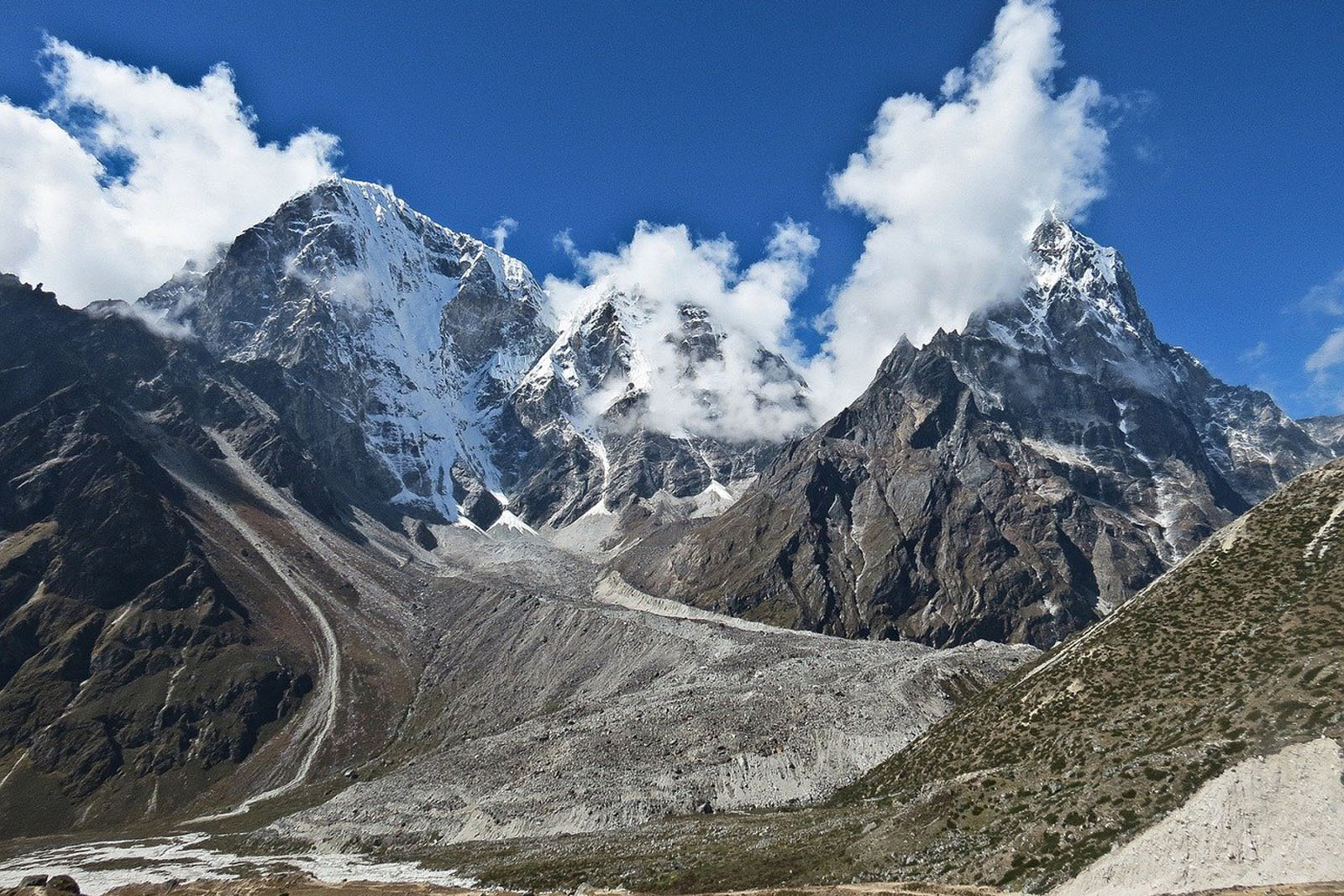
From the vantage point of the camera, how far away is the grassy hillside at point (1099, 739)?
55.2 meters

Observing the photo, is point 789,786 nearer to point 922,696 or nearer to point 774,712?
point 774,712

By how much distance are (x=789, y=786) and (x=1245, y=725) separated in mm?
67367

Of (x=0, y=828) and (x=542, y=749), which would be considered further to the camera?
(x=0, y=828)

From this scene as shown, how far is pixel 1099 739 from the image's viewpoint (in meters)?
63.0

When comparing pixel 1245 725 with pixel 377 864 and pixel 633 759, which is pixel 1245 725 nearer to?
pixel 633 759

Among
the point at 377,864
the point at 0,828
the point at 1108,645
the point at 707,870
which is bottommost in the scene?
the point at 0,828

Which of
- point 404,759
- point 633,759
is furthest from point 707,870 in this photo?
point 404,759

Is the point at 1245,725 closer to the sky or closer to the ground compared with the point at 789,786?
closer to the sky

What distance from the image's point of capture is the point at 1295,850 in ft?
157

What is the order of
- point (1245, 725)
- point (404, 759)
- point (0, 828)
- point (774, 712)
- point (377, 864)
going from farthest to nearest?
point (404, 759) < point (0, 828) < point (774, 712) < point (377, 864) < point (1245, 725)

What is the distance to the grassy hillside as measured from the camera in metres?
55.2

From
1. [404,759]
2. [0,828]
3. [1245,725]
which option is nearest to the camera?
[1245,725]

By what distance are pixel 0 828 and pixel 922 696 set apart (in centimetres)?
18663

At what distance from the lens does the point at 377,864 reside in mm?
105750
